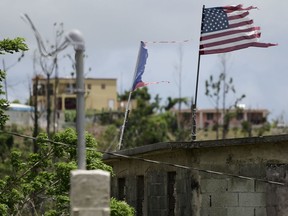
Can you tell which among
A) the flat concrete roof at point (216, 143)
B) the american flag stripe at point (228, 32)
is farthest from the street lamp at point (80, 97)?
the american flag stripe at point (228, 32)

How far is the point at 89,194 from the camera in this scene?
44.6 ft

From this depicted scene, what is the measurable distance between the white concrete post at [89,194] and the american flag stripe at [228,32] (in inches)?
416

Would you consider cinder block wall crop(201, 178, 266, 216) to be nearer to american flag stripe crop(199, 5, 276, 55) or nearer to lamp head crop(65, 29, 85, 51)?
american flag stripe crop(199, 5, 276, 55)

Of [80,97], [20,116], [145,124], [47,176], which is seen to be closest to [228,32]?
[47,176]

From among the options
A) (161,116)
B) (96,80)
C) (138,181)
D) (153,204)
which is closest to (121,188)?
(138,181)

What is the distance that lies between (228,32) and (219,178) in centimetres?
325

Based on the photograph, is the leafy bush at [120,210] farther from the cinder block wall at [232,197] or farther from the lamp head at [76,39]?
the lamp head at [76,39]

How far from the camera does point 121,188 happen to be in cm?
2955

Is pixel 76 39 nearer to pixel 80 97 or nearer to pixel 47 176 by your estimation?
pixel 80 97

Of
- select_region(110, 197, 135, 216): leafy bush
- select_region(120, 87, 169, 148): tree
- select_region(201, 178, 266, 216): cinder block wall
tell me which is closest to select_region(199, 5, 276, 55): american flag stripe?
select_region(201, 178, 266, 216): cinder block wall

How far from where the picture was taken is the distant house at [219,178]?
22.0m

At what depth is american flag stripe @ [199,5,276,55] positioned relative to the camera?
2383 cm

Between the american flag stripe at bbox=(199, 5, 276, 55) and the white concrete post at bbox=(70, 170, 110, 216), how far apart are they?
10576 mm

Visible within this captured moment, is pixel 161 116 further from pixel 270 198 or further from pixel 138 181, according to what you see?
pixel 270 198
